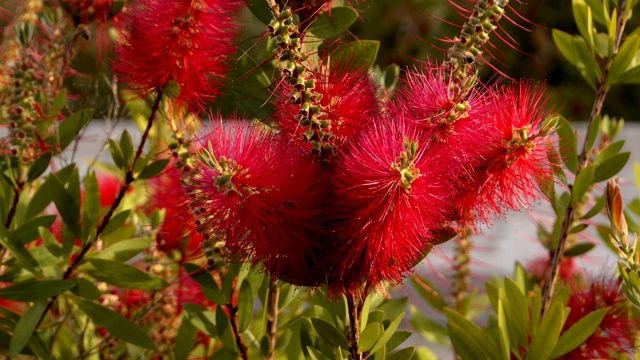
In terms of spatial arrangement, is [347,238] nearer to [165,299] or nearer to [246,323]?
[246,323]

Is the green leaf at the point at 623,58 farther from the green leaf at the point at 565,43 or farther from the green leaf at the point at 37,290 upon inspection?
the green leaf at the point at 37,290

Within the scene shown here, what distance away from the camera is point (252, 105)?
55 centimetres

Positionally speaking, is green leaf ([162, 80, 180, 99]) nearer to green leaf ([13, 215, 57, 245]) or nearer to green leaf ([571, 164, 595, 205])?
green leaf ([13, 215, 57, 245])

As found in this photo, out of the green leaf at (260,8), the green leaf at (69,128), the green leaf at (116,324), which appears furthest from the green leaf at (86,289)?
the green leaf at (260,8)

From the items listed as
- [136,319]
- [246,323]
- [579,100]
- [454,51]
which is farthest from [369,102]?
[579,100]

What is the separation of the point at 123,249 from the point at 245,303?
0.35 ft

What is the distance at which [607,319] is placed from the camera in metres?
0.58

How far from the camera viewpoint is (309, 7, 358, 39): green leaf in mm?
531

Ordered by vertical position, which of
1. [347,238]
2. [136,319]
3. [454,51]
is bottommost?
[136,319]

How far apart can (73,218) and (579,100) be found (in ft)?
8.70

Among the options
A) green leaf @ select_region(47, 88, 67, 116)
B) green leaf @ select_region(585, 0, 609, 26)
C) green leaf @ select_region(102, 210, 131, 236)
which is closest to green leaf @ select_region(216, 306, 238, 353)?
green leaf @ select_region(102, 210, 131, 236)

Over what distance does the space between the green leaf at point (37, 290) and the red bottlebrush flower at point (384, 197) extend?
0.20 m

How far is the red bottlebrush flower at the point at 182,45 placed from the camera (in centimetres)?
50

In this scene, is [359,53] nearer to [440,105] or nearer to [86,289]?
[440,105]
